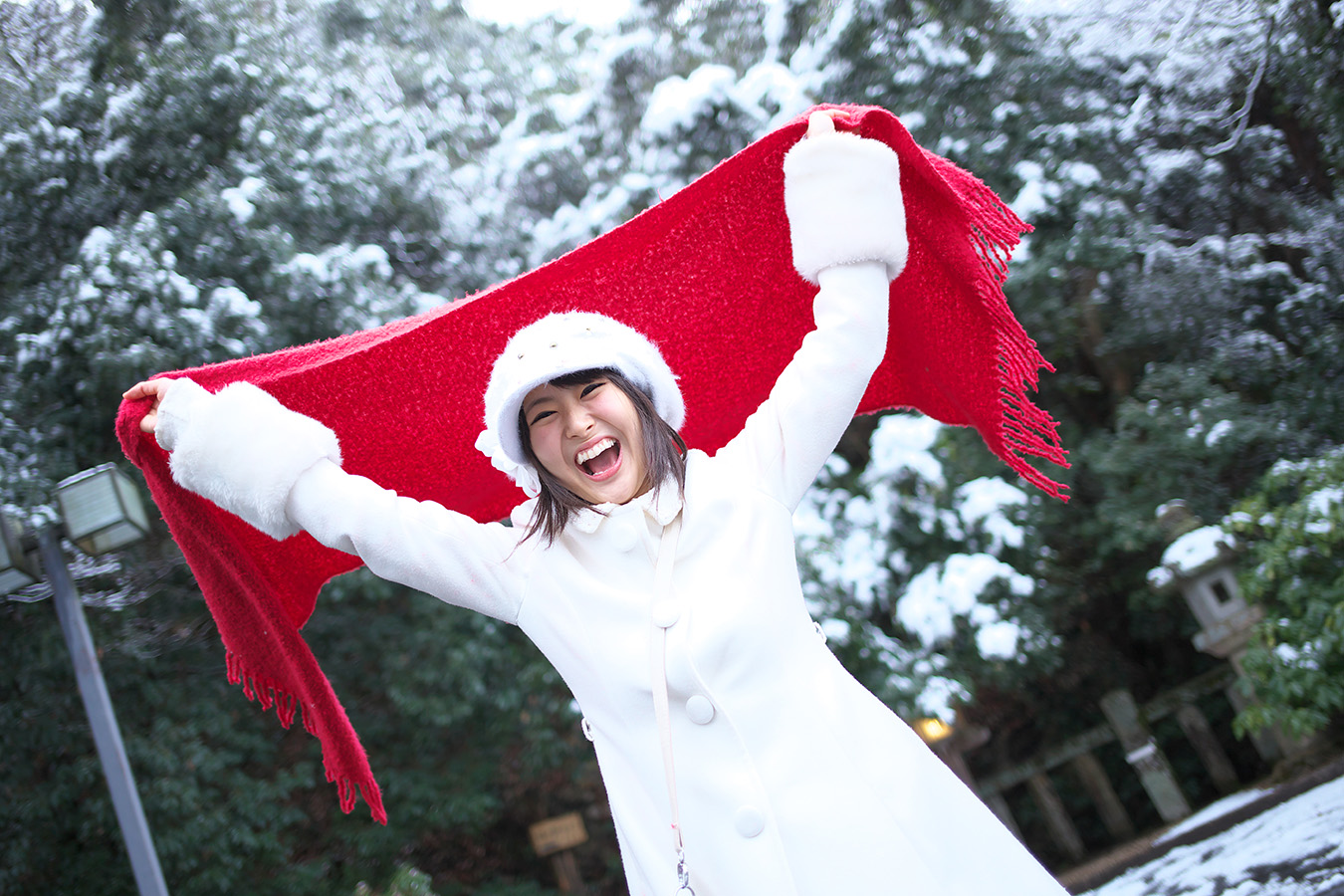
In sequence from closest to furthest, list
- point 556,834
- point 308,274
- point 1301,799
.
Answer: point 1301,799 < point 308,274 < point 556,834

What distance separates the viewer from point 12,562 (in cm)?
382

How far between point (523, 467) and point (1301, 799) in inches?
188

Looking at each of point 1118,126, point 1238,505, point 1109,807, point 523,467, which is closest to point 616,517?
point 523,467

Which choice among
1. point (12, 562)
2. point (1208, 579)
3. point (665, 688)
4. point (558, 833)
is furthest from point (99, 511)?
point (1208, 579)

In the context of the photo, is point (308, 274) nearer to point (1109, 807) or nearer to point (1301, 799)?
point (1301, 799)

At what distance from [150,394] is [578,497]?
748 mm

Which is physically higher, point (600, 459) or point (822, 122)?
point (822, 122)

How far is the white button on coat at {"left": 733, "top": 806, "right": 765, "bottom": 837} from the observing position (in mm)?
1369

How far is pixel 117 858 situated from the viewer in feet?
18.3

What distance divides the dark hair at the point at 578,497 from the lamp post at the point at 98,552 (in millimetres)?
2774

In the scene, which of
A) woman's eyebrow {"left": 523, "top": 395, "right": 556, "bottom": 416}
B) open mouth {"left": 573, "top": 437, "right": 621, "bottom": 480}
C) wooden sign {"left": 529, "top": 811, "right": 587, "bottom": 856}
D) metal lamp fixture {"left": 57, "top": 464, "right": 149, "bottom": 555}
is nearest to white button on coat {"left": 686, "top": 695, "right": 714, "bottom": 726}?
open mouth {"left": 573, "top": 437, "right": 621, "bottom": 480}

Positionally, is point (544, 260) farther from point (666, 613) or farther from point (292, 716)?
point (666, 613)

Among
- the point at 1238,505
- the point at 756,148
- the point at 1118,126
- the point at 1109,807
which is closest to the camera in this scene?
the point at 756,148

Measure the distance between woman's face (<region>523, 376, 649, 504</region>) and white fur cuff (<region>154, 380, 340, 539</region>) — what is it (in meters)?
0.38
